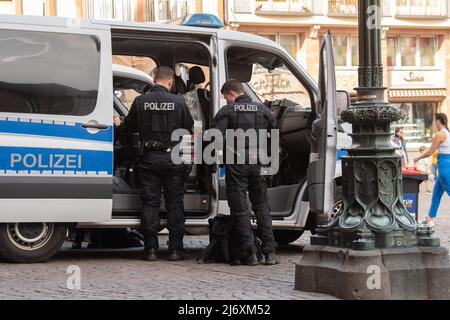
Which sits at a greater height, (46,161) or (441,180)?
(46,161)

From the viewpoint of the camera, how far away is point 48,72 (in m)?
8.91

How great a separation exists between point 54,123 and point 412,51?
31.3 meters

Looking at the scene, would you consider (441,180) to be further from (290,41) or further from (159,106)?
(290,41)

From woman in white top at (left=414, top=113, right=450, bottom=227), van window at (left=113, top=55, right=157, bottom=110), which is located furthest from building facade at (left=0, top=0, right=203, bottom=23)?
van window at (left=113, top=55, right=157, bottom=110)

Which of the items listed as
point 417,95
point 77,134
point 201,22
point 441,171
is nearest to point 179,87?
point 201,22

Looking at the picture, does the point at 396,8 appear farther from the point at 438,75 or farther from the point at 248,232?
the point at 248,232

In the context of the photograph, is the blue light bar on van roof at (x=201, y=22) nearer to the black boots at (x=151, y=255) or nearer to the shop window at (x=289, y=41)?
the black boots at (x=151, y=255)

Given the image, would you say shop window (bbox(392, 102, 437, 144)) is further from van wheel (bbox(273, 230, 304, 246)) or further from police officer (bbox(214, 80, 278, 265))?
police officer (bbox(214, 80, 278, 265))

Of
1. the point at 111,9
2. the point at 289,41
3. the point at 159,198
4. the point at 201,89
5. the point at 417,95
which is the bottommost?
the point at 159,198

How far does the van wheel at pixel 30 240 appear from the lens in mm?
8891

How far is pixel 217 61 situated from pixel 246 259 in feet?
6.84

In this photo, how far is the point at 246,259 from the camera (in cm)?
911

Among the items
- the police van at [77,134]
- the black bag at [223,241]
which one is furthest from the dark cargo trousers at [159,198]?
the black bag at [223,241]

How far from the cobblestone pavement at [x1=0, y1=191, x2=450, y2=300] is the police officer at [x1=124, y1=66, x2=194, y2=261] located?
297 millimetres
